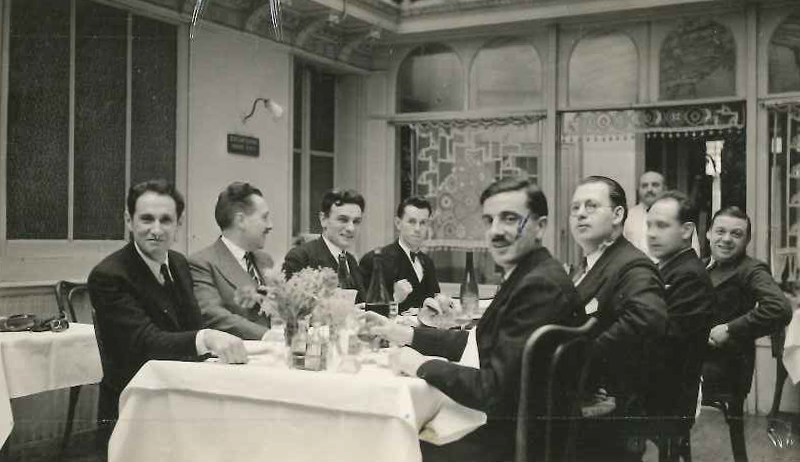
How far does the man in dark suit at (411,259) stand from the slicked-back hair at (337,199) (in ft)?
1.02

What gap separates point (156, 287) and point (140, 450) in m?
0.63

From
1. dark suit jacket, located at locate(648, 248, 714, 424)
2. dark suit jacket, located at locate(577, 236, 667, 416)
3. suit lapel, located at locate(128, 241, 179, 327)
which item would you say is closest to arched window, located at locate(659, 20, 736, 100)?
dark suit jacket, located at locate(648, 248, 714, 424)

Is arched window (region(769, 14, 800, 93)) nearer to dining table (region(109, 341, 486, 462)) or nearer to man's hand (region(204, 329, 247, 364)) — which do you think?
dining table (region(109, 341, 486, 462))

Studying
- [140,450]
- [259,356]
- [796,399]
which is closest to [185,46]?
[259,356]

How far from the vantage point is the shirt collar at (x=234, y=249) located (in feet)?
10.3

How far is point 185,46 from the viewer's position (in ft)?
10.7

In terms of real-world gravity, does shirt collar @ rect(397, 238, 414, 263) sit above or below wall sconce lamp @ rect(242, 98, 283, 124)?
below

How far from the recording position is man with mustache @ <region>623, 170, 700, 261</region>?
136 inches

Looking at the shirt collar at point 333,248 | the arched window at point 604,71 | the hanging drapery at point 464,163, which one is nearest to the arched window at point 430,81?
the hanging drapery at point 464,163

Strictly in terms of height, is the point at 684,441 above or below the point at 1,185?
below

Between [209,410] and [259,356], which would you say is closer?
[209,410]

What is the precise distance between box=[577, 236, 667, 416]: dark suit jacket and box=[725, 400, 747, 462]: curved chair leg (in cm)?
87

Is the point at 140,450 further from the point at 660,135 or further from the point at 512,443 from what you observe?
the point at 660,135

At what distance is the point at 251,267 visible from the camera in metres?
3.16
